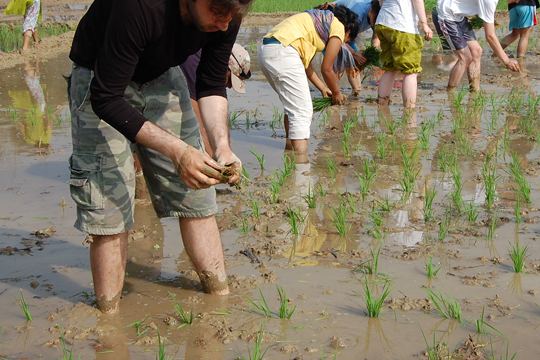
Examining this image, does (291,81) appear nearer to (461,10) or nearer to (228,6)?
(228,6)

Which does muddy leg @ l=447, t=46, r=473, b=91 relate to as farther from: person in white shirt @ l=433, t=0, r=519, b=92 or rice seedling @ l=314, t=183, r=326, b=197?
rice seedling @ l=314, t=183, r=326, b=197

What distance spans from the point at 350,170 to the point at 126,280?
209 centimetres

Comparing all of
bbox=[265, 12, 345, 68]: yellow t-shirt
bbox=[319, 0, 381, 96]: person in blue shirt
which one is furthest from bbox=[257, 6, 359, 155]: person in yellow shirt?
bbox=[319, 0, 381, 96]: person in blue shirt

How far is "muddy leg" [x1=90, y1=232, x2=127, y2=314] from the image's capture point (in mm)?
2414

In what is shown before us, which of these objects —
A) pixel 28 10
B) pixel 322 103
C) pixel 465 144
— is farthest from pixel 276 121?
pixel 28 10

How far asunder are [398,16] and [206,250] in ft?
12.8

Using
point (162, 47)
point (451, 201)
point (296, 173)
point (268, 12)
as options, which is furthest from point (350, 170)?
point (268, 12)

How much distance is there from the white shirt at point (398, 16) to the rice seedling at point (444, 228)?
9.36 ft

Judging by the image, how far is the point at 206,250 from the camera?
258cm

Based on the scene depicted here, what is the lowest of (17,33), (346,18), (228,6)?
(17,33)

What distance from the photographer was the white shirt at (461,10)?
21.0 ft

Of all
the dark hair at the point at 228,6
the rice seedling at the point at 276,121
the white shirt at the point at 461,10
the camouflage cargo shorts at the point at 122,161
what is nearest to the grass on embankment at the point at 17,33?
the rice seedling at the point at 276,121

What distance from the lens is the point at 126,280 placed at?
2869 millimetres

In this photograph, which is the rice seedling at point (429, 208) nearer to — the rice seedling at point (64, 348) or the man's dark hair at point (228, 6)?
the man's dark hair at point (228, 6)
